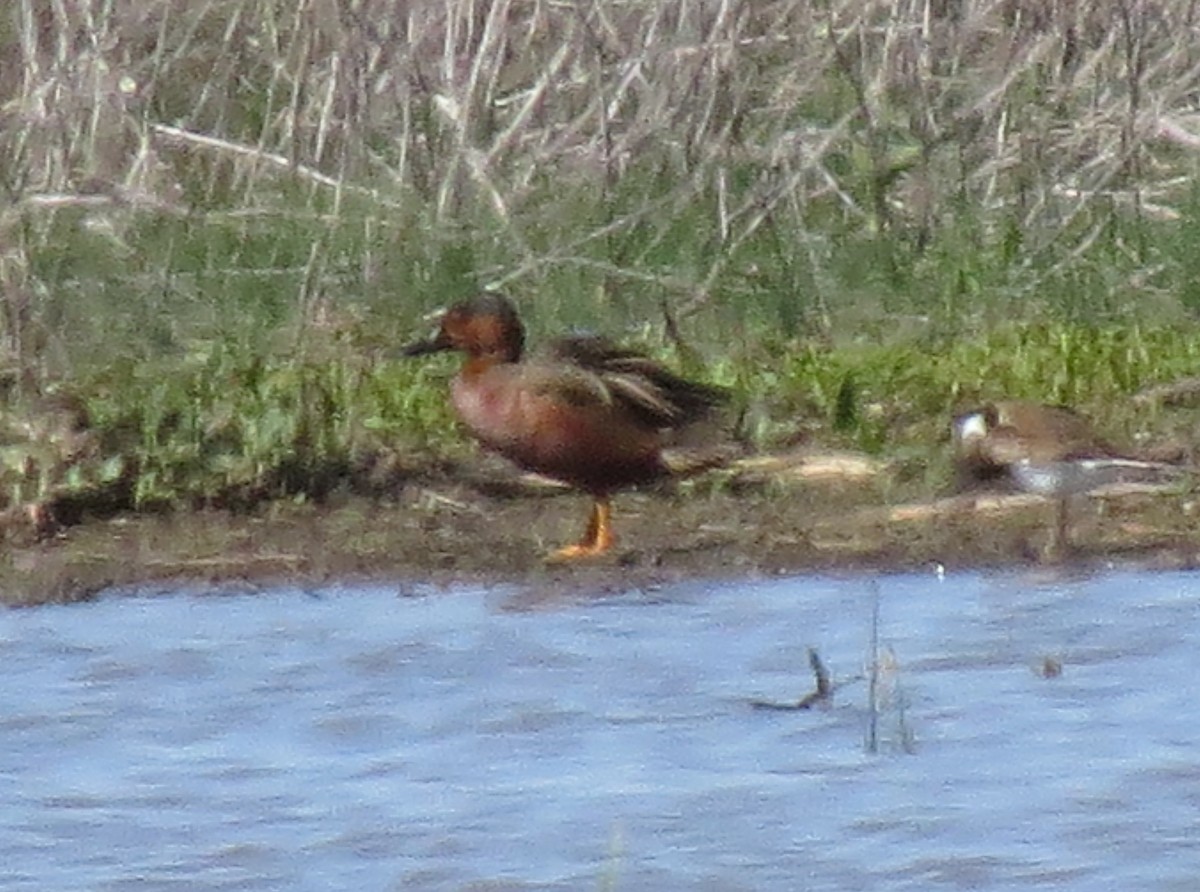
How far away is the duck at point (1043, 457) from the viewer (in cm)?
713

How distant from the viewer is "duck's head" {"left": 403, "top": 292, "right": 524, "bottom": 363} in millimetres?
7602

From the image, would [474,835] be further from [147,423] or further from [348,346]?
[348,346]

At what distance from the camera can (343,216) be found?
32.2ft

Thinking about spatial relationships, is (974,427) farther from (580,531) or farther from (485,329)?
(485,329)

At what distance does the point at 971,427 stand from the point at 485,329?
115cm

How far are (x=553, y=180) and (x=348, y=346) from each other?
155 centimetres

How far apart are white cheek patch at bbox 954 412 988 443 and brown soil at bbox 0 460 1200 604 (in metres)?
0.15

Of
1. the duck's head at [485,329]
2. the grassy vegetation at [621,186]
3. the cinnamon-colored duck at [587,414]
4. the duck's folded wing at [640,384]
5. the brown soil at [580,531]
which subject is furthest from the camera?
the grassy vegetation at [621,186]

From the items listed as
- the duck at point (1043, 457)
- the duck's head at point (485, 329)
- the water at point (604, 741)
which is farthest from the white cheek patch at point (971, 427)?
the duck's head at point (485, 329)

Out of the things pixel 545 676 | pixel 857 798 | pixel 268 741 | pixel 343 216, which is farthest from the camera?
pixel 343 216

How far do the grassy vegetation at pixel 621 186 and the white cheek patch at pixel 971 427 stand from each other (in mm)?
911

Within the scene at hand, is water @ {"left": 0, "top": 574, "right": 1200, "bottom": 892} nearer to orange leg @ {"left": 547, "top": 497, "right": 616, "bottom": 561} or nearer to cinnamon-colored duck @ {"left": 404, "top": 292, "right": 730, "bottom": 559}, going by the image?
orange leg @ {"left": 547, "top": 497, "right": 616, "bottom": 561}

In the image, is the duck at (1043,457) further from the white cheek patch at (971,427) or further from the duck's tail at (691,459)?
the duck's tail at (691,459)

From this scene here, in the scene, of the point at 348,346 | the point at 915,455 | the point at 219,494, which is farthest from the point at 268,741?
the point at 348,346
